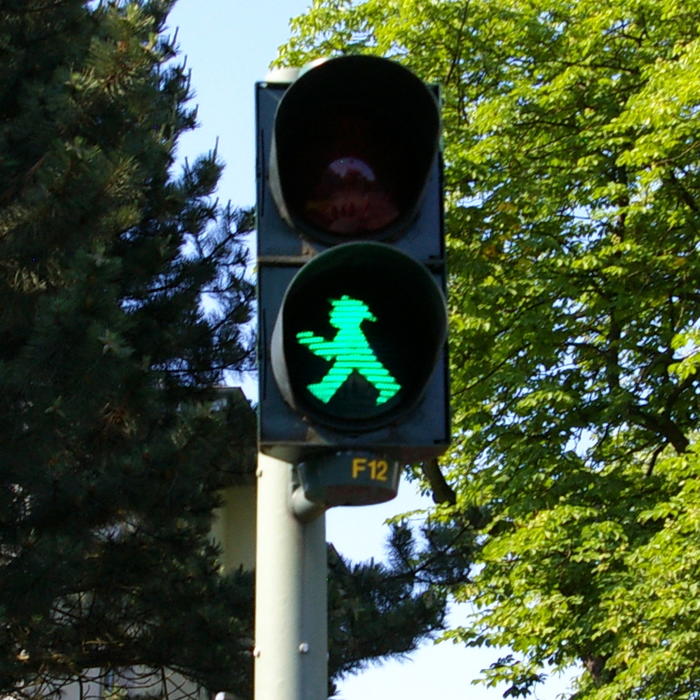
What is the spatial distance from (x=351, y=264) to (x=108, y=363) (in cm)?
852

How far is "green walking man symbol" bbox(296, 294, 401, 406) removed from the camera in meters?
2.93

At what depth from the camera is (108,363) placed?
11336 millimetres

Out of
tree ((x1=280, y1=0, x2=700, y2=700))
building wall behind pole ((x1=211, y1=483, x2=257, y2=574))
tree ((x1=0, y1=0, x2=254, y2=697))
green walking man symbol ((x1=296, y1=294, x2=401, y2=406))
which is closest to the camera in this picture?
green walking man symbol ((x1=296, y1=294, x2=401, y2=406))

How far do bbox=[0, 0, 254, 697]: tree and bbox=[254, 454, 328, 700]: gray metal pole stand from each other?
7.90m

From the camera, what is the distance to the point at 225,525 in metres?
22.5

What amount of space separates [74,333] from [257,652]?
26.7ft

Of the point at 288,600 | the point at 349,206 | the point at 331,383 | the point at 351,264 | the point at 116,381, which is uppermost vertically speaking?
the point at 116,381

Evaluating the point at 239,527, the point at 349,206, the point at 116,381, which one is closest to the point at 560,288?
the point at 239,527

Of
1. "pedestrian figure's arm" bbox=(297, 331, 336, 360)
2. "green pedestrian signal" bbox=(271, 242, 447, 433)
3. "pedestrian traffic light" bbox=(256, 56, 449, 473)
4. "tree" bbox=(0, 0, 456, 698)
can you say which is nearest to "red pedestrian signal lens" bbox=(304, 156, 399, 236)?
"pedestrian traffic light" bbox=(256, 56, 449, 473)

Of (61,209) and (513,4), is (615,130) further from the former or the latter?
(61,209)

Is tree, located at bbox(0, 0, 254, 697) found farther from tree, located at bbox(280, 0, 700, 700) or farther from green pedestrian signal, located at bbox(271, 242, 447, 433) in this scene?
green pedestrian signal, located at bbox(271, 242, 447, 433)

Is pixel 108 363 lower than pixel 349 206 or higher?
higher

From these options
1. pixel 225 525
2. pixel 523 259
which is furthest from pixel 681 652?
pixel 225 525

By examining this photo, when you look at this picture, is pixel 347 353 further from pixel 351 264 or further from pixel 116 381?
pixel 116 381
